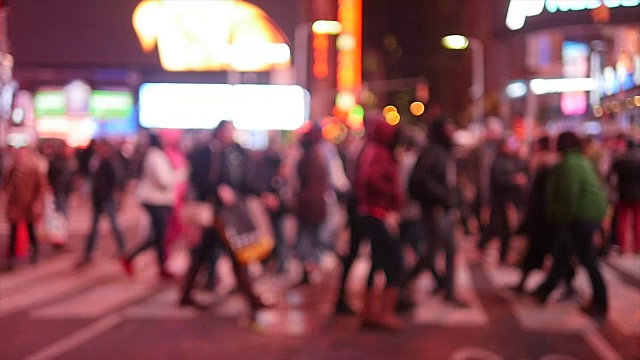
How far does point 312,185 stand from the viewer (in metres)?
9.96

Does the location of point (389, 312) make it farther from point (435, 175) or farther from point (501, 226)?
point (501, 226)

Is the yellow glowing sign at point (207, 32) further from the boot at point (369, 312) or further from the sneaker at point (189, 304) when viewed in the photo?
the boot at point (369, 312)

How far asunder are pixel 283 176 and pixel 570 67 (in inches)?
1394

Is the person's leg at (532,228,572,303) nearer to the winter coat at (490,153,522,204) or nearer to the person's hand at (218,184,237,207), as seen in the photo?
the winter coat at (490,153,522,204)

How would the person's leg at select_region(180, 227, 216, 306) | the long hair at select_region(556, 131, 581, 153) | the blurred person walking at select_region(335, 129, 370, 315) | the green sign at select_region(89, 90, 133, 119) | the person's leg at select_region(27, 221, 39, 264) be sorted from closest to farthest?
the blurred person walking at select_region(335, 129, 370, 315) < the person's leg at select_region(180, 227, 216, 306) < the long hair at select_region(556, 131, 581, 153) < the person's leg at select_region(27, 221, 39, 264) < the green sign at select_region(89, 90, 133, 119)

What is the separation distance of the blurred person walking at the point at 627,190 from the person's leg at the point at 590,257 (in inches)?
178

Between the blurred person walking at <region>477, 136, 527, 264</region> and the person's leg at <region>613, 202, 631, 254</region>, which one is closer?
the blurred person walking at <region>477, 136, 527, 264</region>

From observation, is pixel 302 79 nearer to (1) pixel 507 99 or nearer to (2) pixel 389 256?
(1) pixel 507 99

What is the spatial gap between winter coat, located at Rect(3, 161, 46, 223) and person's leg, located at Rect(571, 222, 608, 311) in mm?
6936

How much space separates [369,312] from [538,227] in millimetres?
2436

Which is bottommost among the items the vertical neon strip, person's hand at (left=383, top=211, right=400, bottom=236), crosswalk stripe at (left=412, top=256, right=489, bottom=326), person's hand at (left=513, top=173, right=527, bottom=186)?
crosswalk stripe at (left=412, top=256, right=489, bottom=326)

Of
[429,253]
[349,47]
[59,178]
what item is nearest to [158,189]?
[429,253]

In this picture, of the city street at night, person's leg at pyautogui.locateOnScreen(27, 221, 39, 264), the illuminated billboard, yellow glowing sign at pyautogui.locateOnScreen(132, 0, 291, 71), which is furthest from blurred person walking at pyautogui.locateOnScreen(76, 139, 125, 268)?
the illuminated billboard

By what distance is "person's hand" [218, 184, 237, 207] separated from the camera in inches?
323
